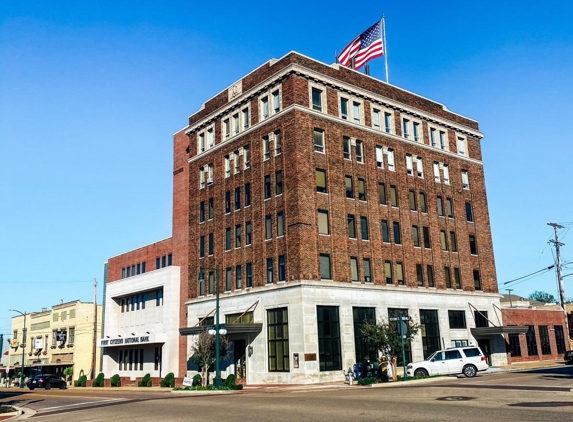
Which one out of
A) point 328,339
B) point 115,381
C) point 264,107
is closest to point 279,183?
point 264,107

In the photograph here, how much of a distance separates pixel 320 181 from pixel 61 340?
56.4m

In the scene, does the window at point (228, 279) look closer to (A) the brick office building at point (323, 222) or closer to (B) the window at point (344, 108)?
(A) the brick office building at point (323, 222)

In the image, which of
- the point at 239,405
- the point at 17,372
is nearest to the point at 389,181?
the point at 239,405

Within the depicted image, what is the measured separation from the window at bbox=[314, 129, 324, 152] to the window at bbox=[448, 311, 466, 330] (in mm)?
19222

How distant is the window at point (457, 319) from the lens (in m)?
52.6

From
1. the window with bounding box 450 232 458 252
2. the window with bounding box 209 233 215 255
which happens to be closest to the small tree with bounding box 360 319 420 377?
the window with bounding box 450 232 458 252

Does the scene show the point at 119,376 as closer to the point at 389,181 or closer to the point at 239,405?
the point at 389,181

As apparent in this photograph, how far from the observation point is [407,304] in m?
49.3

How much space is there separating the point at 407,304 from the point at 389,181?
10.6m

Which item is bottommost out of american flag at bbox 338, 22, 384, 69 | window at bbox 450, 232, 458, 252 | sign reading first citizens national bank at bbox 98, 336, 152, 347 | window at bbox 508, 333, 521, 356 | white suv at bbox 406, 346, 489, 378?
white suv at bbox 406, 346, 489, 378

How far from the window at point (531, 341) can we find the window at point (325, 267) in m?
27.3

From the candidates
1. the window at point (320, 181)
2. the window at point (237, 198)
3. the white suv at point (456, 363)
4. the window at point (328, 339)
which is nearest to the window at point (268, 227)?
the window at point (237, 198)

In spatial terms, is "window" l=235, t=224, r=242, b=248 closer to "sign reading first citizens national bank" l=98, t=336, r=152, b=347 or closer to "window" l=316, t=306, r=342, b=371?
"window" l=316, t=306, r=342, b=371

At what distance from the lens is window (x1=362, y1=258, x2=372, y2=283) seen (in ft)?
155
